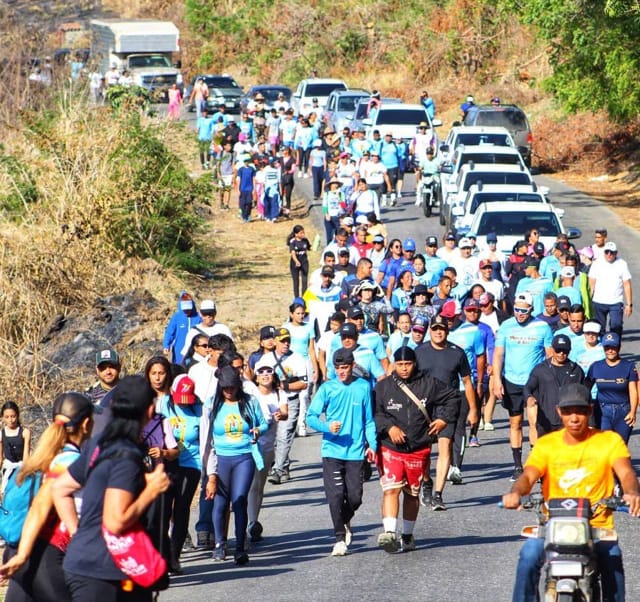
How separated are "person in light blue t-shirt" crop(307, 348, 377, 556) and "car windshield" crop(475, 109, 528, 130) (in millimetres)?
28238

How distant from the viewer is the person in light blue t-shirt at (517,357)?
46.8ft

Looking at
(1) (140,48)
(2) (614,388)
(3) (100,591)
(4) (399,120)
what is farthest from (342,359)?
(1) (140,48)

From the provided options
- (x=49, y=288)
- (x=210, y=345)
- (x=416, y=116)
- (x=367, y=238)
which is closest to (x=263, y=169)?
(x=416, y=116)

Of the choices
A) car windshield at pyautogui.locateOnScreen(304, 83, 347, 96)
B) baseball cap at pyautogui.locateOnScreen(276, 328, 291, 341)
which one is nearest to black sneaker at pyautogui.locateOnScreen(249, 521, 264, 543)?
baseball cap at pyautogui.locateOnScreen(276, 328, 291, 341)

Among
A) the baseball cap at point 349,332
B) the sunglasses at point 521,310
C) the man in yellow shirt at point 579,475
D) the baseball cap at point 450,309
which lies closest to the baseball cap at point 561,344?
the sunglasses at point 521,310

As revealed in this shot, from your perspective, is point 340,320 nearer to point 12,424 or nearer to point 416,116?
point 12,424

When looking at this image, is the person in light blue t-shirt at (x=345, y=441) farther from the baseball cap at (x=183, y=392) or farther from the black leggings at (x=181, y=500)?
the black leggings at (x=181, y=500)

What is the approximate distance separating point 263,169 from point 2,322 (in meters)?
10.4

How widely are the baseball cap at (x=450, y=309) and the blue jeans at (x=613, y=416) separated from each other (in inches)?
72.3

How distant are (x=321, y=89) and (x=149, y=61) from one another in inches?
471

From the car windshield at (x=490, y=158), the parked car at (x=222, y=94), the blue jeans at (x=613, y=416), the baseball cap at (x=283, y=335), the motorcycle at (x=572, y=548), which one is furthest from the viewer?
the parked car at (x=222, y=94)

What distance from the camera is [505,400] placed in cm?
1441

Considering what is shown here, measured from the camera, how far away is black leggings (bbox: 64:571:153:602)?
673 centimetres

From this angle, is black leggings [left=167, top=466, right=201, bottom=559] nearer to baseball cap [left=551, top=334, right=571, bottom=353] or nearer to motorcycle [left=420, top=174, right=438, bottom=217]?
baseball cap [left=551, top=334, right=571, bottom=353]
